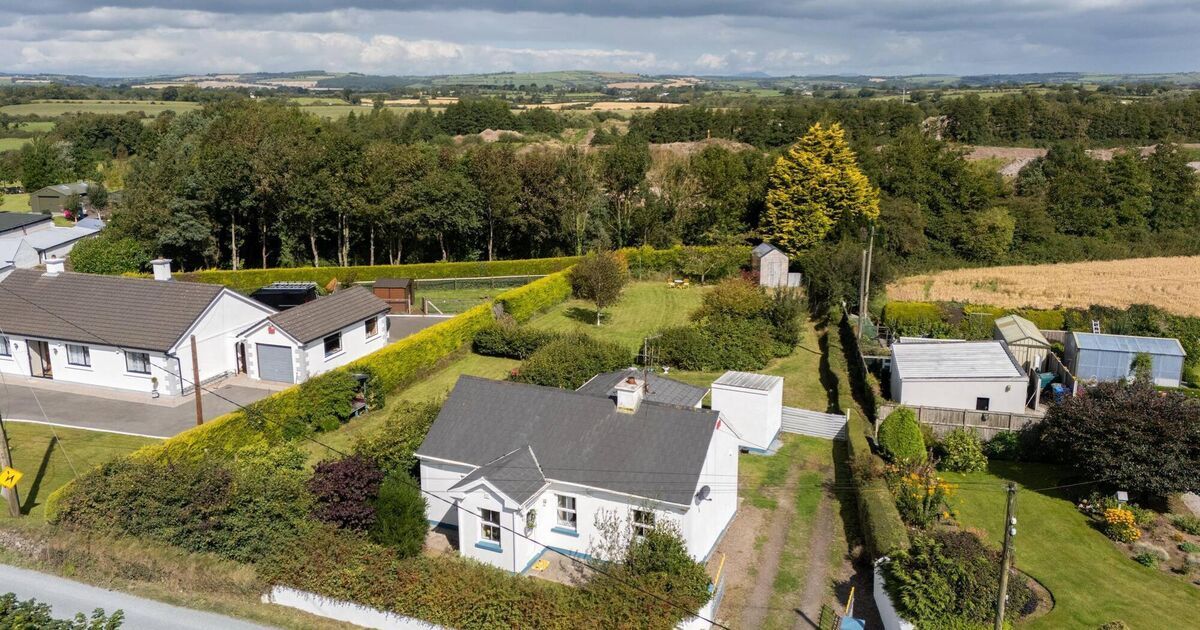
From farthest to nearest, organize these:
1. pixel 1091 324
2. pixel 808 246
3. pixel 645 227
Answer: pixel 645 227
pixel 808 246
pixel 1091 324

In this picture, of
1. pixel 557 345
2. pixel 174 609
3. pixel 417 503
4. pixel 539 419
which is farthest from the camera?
pixel 557 345

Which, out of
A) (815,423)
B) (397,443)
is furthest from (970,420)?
(397,443)

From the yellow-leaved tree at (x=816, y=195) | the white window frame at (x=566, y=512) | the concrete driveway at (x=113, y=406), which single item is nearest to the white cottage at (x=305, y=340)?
the concrete driveway at (x=113, y=406)

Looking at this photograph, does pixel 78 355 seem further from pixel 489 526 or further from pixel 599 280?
pixel 599 280

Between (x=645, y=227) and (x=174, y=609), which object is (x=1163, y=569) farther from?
(x=645, y=227)

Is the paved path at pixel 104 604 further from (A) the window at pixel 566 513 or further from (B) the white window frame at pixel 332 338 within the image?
(B) the white window frame at pixel 332 338

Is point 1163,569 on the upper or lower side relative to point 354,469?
lower

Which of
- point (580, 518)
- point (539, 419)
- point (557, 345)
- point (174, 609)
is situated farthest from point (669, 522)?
point (557, 345)

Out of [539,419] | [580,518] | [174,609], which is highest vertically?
[539,419]
